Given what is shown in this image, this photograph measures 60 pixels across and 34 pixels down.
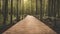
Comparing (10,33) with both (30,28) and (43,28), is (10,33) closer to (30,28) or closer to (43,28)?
(30,28)

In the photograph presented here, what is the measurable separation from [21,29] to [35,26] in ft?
0.40

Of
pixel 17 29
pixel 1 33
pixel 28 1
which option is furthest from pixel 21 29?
pixel 28 1

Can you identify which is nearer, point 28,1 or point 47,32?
point 47,32

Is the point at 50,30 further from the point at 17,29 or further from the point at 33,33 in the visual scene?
the point at 17,29

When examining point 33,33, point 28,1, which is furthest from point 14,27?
point 28,1

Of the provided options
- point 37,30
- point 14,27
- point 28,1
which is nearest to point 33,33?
point 37,30

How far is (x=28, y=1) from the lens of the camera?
13.2ft

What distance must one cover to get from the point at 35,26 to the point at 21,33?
Result: 0.14m

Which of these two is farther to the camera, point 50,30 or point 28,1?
point 28,1

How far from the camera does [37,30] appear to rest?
1047 mm

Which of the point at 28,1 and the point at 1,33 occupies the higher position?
the point at 28,1

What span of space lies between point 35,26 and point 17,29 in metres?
0.15

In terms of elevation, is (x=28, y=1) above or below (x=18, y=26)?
above

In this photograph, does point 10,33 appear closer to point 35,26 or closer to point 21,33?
point 21,33
